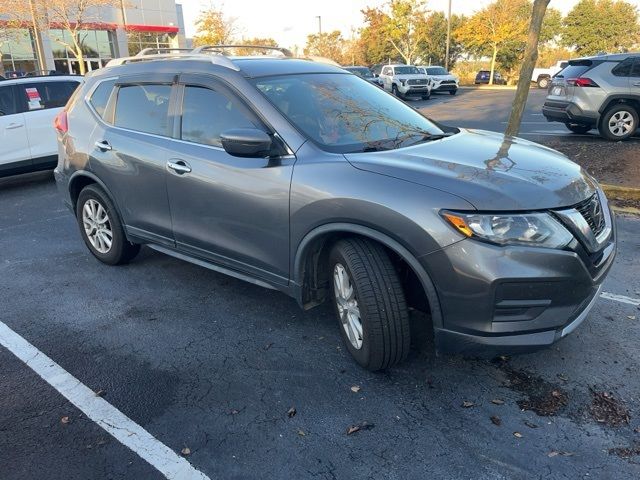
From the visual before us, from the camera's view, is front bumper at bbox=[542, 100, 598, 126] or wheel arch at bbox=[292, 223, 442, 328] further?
front bumper at bbox=[542, 100, 598, 126]

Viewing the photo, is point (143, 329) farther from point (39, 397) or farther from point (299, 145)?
point (299, 145)

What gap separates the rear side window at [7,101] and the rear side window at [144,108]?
4898 mm

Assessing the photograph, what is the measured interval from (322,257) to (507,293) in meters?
1.17

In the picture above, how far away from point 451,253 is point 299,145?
119 centimetres

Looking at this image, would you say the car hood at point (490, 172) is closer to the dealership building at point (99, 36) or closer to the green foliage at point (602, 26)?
the dealership building at point (99, 36)

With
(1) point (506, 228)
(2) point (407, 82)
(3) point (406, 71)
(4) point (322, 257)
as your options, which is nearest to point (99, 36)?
(3) point (406, 71)

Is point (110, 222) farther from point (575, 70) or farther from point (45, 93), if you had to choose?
point (575, 70)

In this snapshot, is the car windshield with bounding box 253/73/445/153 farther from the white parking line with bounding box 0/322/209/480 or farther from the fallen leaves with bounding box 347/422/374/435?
the white parking line with bounding box 0/322/209/480

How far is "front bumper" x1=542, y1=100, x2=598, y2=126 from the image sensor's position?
33.7ft

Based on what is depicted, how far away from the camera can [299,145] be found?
323 cm

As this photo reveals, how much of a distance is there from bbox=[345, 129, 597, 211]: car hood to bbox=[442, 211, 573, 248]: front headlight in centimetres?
5

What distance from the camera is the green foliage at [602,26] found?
52.6 metres

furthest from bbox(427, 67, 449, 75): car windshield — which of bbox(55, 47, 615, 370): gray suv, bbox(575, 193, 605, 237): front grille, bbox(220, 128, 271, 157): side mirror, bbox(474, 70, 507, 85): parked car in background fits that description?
bbox(220, 128, 271, 157): side mirror

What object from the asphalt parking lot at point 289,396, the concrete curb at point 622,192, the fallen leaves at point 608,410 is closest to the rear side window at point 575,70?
the concrete curb at point 622,192
